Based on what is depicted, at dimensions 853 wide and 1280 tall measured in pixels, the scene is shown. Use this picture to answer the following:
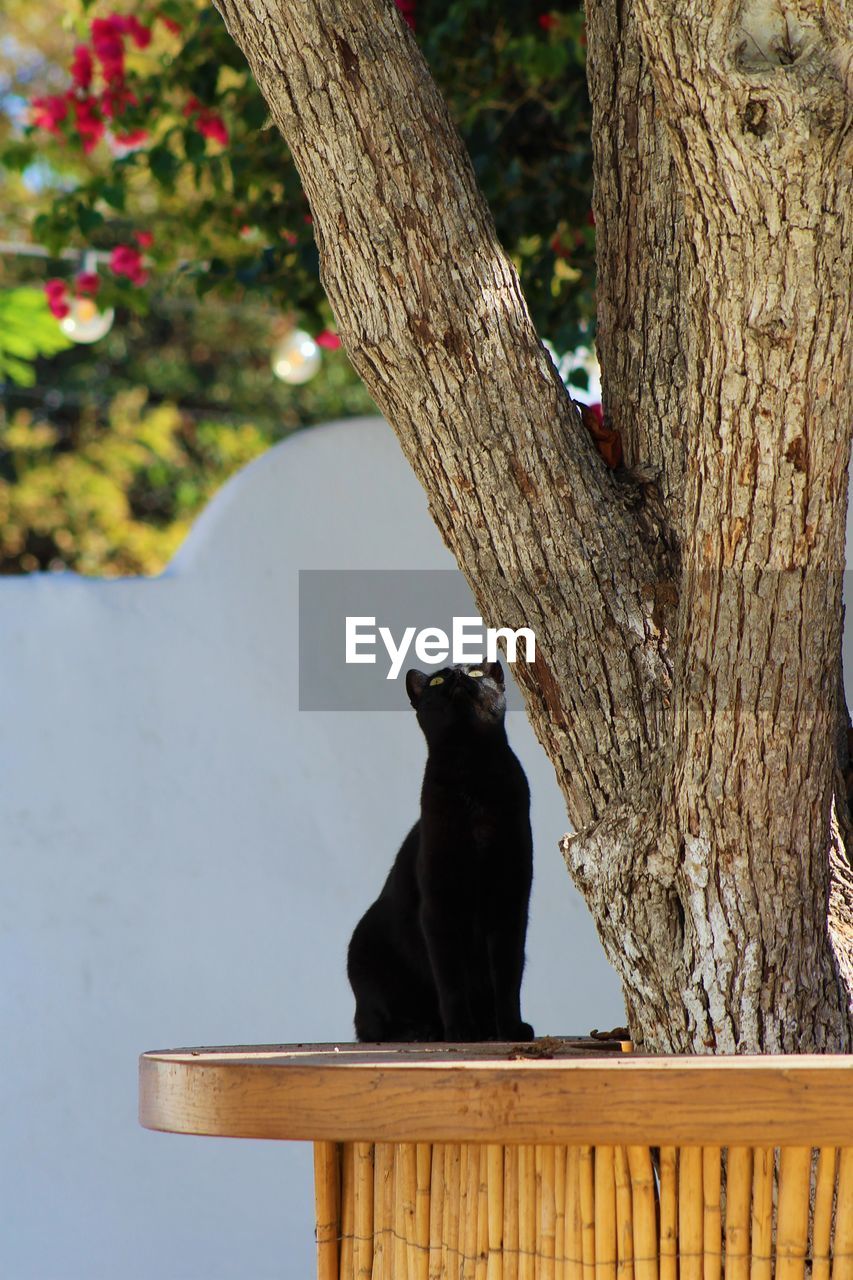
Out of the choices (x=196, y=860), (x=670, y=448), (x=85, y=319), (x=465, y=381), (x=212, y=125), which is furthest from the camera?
(x=85, y=319)

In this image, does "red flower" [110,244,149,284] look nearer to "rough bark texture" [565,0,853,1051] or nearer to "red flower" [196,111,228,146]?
"red flower" [196,111,228,146]

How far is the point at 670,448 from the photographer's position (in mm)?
2043

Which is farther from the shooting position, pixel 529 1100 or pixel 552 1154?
pixel 552 1154

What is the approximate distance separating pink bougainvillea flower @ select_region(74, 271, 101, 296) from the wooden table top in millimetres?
3279

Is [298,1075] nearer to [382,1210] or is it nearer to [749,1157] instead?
[382,1210]

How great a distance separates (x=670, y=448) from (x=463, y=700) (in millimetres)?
766

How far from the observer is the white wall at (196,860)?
3350 millimetres

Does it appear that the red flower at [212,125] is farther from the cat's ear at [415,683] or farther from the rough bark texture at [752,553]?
the rough bark texture at [752,553]

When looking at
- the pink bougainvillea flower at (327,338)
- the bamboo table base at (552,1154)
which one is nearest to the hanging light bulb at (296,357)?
the pink bougainvillea flower at (327,338)

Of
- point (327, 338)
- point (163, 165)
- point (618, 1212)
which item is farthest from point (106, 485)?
point (618, 1212)

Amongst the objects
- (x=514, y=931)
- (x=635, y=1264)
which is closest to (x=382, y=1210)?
(x=635, y=1264)

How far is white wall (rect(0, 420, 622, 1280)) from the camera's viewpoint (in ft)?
11.0

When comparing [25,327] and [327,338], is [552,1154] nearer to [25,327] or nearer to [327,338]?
[327,338]

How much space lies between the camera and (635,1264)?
1566 mm
